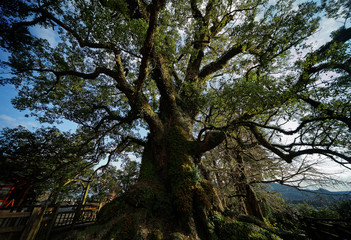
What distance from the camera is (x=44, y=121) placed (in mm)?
7270

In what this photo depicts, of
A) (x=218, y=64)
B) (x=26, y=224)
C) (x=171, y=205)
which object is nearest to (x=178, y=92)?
(x=218, y=64)

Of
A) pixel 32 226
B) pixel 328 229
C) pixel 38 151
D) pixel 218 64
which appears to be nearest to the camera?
pixel 328 229

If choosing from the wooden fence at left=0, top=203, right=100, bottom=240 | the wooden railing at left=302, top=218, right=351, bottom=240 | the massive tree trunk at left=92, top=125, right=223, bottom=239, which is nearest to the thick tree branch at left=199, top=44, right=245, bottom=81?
the massive tree trunk at left=92, top=125, right=223, bottom=239

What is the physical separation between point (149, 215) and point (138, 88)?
448 centimetres

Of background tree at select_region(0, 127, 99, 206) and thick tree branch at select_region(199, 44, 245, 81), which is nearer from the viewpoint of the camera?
background tree at select_region(0, 127, 99, 206)

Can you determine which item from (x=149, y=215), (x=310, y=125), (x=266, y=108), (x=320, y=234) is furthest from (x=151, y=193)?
(x=310, y=125)

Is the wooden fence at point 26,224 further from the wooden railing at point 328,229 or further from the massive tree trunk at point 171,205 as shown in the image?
the wooden railing at point 328,229

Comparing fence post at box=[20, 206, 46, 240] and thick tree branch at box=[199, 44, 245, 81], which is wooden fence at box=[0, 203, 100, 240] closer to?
fence post at box=[20, 206, 46, 240]

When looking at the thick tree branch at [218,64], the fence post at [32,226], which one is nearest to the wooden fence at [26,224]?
the fence post at [32,226]

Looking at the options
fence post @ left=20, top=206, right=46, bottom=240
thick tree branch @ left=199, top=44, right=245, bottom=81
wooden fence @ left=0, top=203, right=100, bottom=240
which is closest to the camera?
wooden fence @ left=0, top=203, right=100, bottom=240

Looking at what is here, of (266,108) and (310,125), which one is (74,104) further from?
(310,125)

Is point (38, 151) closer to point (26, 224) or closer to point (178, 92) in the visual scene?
point (26, 224)

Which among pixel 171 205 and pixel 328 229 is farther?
pixel 171 205

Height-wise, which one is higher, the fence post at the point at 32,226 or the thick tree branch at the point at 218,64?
the thick tree branch at the point at 218,64
